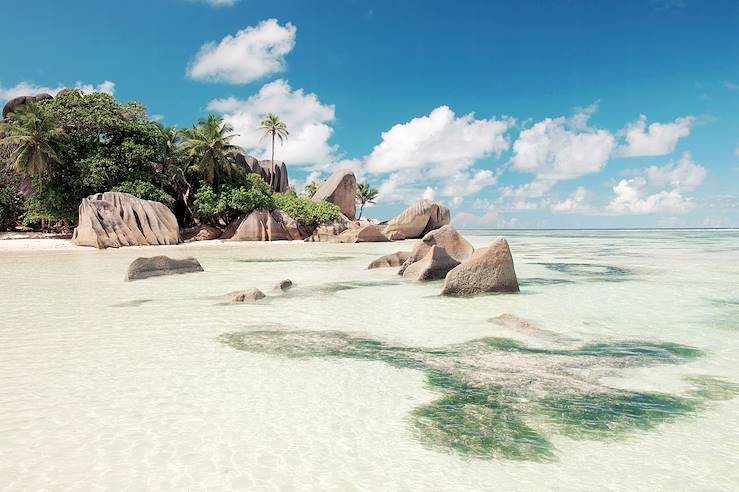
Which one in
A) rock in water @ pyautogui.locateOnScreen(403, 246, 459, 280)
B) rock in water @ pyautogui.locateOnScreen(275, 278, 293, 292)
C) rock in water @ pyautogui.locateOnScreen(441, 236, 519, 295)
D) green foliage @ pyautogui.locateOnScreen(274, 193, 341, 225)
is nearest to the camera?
rock in water @ pyautogui.locateOnScreen(441, 236, 519, 295)

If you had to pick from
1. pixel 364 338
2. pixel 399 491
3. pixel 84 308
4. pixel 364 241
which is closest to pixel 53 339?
pixel 84 308

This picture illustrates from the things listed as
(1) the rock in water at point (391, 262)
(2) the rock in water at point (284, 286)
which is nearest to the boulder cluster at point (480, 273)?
(2) the rock in water at point (284, 286)

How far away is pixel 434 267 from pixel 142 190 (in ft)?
82.3

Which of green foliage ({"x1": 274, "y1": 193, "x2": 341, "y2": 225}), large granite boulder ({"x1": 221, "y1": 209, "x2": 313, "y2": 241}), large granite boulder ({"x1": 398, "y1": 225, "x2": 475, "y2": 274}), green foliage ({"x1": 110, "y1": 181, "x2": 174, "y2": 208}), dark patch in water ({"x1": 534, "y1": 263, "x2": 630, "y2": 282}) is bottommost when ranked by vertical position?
dark patch in water ({"x1": 534, "y1": 263, "x2": 630, "y2": 282})

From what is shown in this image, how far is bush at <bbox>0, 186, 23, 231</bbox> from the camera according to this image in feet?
114

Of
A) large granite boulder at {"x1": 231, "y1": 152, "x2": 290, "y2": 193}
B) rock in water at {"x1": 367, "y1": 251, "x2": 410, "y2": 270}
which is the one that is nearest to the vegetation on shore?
large granite boulder at {"x1": 231, "y1": 152, "x2": 290, "y2": 193}

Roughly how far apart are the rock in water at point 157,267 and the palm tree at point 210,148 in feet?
75.4

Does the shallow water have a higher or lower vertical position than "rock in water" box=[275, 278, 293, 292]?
lower

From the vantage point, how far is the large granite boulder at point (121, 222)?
1062 inches

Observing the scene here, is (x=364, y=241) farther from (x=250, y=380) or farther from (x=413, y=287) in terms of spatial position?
(x=250, y=380)

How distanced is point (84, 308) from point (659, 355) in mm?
8877

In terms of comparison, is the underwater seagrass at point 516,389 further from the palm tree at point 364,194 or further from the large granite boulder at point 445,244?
the palm tree at point 364,194

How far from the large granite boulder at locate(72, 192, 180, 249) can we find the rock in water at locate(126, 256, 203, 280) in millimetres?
15440

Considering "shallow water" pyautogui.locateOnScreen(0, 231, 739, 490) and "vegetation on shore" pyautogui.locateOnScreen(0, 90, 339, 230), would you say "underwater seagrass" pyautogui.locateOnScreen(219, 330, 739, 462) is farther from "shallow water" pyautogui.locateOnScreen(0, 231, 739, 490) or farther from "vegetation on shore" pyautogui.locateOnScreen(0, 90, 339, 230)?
"vegetation on shore" pyautogui.locateOnScreen(0, 90, 339, 230)
